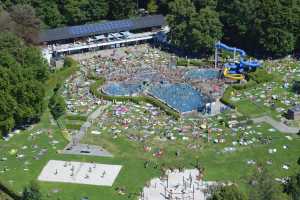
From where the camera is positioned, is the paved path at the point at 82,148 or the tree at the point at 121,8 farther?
the tree at the point at 121,8

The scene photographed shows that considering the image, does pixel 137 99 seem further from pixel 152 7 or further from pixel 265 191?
pixel 152 7

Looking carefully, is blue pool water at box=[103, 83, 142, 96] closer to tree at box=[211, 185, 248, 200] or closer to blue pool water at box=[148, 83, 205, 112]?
blue pool water at box=[148, 83, 205, 112]

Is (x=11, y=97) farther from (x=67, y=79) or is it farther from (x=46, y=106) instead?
(x=67, y=79)

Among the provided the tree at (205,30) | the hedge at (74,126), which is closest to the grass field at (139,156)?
the hedge at (74,126)

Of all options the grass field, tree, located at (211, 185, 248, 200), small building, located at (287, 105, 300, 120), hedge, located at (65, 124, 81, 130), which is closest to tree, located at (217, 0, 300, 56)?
the grass field

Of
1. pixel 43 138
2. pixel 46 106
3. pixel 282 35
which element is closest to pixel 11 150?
pixel 43 138

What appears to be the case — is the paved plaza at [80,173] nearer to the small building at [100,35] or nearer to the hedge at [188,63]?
the hedge at [188,63]
